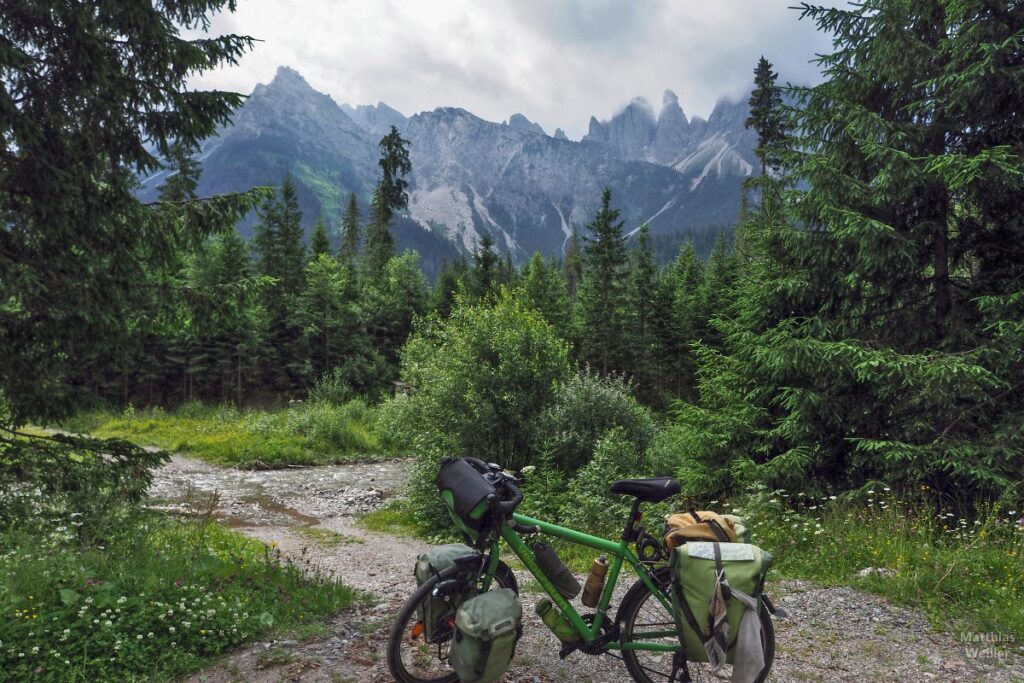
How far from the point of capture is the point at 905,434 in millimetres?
9156

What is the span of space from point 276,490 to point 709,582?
17993 mm

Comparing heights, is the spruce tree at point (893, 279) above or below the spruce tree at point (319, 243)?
below

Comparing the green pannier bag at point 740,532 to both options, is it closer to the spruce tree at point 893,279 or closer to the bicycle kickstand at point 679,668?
the bicycle kickstand at point 679,668

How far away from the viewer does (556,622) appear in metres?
4.07

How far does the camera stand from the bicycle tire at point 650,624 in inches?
154

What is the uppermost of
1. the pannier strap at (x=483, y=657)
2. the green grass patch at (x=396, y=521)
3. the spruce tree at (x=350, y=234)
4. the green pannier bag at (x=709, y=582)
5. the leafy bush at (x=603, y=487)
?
the spruce tree at (x=350, y=234)

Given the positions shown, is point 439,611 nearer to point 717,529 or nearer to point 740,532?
point 717,529

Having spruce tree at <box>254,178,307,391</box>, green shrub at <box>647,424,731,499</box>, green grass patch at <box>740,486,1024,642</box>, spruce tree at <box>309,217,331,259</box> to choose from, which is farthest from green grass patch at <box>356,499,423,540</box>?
spruce tree at <box>309,217,331,259</box>

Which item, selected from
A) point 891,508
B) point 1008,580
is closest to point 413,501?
point 891,508

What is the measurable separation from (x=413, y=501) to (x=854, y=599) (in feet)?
34.7

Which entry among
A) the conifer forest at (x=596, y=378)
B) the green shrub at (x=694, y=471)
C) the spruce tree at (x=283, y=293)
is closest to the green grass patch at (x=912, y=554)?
the conifer forest at (x=596, y=378)

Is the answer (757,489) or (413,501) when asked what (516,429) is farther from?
(757,489)

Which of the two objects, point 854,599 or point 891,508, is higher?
point 891,508

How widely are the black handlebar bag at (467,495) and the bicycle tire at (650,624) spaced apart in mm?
1256
